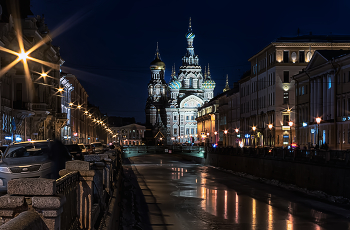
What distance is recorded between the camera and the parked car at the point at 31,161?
14.6 m

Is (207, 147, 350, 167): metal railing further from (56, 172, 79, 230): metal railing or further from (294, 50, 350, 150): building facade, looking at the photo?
(56, 172, 79, 230): metal railing

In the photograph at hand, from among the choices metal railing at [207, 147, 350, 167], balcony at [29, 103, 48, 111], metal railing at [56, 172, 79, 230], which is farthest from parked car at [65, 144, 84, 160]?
balcony at [29, 103, 48, 111]

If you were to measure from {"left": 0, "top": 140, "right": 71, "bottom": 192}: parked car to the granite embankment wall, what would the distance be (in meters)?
18.2

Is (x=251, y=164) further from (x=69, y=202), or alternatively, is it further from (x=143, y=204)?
(x=69, y=202)

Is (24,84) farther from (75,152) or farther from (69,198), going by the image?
(69,198)

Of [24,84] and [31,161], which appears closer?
[31,161]

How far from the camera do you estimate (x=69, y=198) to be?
812 cm

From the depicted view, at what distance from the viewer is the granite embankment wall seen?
2939 cm

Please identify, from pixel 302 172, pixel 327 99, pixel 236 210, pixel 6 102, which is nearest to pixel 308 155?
pixel 302 172

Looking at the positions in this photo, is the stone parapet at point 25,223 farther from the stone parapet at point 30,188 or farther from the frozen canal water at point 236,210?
the frozen canal water at point 236,210

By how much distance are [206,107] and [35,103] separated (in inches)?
4211

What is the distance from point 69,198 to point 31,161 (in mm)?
7985

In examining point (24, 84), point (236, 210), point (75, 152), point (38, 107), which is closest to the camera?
point (236, 210)

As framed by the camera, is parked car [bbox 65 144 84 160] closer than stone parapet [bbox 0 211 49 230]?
No
